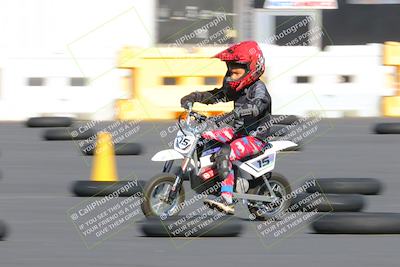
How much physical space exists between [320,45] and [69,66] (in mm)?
8469

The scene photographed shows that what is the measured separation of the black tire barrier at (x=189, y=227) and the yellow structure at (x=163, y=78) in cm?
1093

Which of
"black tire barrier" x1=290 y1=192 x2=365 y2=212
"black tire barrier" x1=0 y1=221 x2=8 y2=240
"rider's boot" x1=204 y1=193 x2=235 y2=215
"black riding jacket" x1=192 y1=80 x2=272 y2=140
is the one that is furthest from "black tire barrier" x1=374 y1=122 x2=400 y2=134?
"black tire barrier" x1=0 y1=221 x2=8 y2=240

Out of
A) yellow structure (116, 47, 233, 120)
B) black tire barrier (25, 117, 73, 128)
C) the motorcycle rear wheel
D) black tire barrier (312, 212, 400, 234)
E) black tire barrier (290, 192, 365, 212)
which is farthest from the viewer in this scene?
yellow structure (116, 47, 233, 120)

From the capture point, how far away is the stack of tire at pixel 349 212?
9.39 m

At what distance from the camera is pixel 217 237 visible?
31.0ft

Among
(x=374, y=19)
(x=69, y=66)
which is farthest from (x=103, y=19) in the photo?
(x=374, y=19)

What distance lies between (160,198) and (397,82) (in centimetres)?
1209

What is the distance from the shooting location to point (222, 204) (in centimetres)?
988

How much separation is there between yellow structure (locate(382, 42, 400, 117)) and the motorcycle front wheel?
11.6 m

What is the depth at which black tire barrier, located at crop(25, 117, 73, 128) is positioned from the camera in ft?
62.5

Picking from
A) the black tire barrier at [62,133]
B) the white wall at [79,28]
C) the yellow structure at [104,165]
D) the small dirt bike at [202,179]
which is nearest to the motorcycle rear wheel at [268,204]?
the small dirt bike at [202,179]

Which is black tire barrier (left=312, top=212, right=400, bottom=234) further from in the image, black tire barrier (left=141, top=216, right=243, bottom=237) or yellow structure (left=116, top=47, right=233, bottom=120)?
yellow structure (left=116, top=47, right=233, bottom=120)

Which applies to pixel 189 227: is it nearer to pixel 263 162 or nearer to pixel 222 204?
pixel 222 204

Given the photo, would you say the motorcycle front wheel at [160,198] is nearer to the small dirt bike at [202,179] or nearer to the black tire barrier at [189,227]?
the small dirt bike at [202,179]
